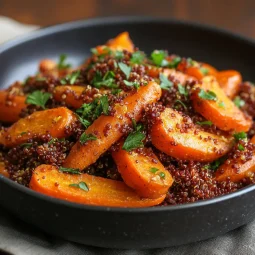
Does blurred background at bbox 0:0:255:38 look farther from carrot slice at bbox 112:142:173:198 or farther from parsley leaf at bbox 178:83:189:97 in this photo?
carrot slice at bbox 112:142:173:198

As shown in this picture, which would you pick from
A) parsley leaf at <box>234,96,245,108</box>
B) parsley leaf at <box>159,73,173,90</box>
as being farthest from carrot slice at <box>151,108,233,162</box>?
parsley leaf at <box>234,96,245,108</box>

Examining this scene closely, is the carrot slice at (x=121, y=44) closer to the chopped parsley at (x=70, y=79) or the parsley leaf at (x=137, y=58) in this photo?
the parsley leaf at (x=137, y=58)

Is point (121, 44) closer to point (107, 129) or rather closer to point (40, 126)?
point (40, 126)

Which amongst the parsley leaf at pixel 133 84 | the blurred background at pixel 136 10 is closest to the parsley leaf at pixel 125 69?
the parsley leaf at pixel 133 84

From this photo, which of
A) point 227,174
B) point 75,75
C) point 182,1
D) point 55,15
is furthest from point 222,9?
point 227,174

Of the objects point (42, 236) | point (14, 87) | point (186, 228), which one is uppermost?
point (14, 87)

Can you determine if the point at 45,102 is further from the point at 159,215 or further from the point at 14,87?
the point at 159,215
